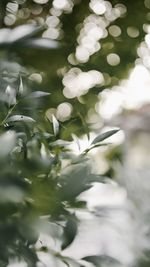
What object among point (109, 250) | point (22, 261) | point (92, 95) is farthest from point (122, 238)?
point (92, 95)

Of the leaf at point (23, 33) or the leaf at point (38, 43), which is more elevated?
the leaf at point (23, 33)

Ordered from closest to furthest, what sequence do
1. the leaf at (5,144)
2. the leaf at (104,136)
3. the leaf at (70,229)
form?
the leaf at (5,144)
the leaf at (70,229)
the leaf at (104,136)

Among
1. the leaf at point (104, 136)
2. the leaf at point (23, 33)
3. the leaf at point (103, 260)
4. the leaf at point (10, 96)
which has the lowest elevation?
the leaf at point (103, 260)

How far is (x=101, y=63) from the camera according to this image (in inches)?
82.6

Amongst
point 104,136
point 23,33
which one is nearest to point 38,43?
point 23,33

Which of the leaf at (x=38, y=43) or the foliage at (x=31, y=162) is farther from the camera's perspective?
the leaf at (x=38, y=43)

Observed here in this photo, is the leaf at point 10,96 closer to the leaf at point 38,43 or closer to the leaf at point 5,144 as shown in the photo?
the leaf at point 38,43

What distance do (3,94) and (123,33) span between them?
5.44 ft

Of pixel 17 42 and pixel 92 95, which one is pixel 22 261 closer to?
pixel 17 42

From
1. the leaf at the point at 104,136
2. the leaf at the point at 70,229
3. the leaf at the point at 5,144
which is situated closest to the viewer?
the leaf at the point at 5,144

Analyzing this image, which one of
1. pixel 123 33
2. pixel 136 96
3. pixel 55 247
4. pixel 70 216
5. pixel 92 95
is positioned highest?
pixel 70 216

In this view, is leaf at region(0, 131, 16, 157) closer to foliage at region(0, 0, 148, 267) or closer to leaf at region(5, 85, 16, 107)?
foliage at region(0, 0, 148, 267)

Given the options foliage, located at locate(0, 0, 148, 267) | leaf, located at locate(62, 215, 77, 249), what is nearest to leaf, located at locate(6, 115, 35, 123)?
foliage, located at locate(0, 0, 148, 267)

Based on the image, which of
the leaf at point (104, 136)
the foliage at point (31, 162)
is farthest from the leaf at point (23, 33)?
the leaf at point (104, 136)
